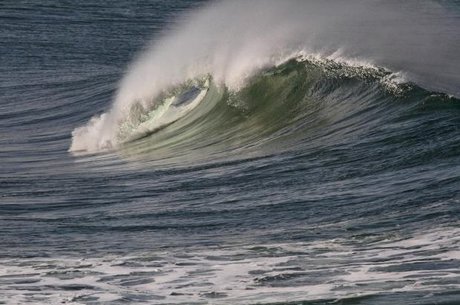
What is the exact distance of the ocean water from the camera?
31.0 feet

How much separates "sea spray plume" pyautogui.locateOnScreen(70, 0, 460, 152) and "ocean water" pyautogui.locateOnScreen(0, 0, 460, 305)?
0.05 meters

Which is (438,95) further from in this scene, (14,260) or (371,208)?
(14,260)

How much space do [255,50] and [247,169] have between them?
5.80 m

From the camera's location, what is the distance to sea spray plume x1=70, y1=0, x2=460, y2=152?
20.2 m

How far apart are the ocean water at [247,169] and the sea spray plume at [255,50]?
5 cm

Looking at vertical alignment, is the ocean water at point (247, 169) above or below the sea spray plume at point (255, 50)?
below

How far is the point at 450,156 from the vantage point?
1331 cm

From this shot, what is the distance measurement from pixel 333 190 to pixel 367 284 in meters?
4.28

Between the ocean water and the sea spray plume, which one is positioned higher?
the sea spray plume

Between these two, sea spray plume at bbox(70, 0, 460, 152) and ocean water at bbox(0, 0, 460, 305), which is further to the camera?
sea spray plume at bbox(70, 0, 460, 152)

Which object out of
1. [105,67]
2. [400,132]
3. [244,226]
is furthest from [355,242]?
[105,67]

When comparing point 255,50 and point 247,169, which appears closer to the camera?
point 247,169

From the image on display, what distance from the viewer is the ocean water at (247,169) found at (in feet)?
31.0

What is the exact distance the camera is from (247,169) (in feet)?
49.4
